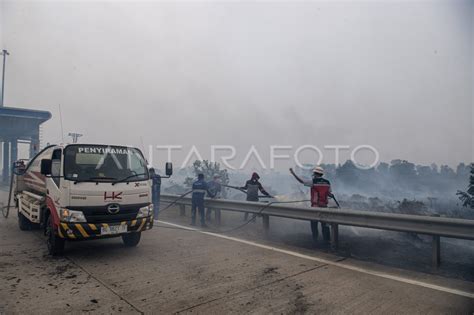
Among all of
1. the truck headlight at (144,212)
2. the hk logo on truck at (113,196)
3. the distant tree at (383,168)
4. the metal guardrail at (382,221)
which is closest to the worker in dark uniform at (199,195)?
the metal guardrail at (382,221)

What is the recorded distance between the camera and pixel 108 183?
5543 mm

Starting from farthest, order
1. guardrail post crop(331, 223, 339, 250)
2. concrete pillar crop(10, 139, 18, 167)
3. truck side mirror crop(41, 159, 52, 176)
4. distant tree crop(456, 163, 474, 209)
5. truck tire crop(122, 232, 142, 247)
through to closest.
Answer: concrete pillar crop(10, 139, 18, 167) < distant tree crop(456, 163, 474, 209) < truck tire crop(122, 232, 142, 247) < guardrail post crop(331, 223, 339, 250) < truck side mirror crop(41, 159, 52, 176)

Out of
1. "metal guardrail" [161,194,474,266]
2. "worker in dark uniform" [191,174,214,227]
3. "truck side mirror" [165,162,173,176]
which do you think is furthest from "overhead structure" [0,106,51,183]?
"metal guardrail" [161,194,474,266]

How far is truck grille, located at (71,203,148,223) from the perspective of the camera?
5270mm

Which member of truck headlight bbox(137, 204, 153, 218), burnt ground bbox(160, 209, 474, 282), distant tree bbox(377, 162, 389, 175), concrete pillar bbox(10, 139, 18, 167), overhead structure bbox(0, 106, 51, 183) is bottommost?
burnt ground bbox(160, 209, 474, 282)

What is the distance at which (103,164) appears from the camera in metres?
6.00

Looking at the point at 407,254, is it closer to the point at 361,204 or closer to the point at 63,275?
the point at 63,275

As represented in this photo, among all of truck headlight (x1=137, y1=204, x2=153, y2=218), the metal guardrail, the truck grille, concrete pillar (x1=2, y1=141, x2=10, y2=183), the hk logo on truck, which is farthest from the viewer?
concrete pillar (x1=2, y1=141, x2=10, y2=183)

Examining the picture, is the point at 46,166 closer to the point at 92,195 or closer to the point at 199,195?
the point at 92,195

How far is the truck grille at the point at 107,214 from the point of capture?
17.3ft

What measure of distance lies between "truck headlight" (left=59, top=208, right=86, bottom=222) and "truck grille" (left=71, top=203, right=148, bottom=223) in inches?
2.6

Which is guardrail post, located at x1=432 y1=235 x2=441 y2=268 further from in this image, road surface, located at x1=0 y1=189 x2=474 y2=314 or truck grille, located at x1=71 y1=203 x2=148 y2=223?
truck grille, located at x1=71 y1=203 x2=148 y2=223

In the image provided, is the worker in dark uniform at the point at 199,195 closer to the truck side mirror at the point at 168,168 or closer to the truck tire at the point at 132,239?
the truck side mirror at the point at 168,168

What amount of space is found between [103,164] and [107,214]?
1101mm
